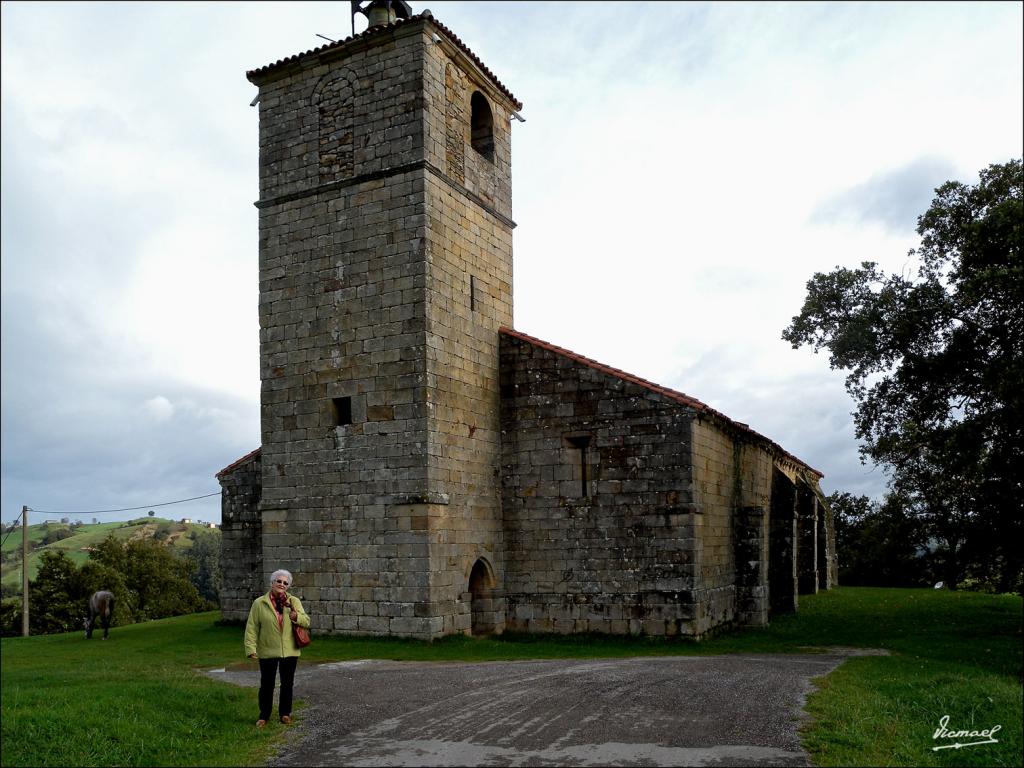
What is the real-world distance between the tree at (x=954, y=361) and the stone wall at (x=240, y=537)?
12.9 metres

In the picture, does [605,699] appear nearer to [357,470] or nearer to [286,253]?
[357,470]

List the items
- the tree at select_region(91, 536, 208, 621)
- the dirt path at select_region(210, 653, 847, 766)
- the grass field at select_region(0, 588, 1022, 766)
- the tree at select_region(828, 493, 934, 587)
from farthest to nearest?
the tree at select_region(91, 536, 208, 621) → the tree at select_region(828, 493, 934, 587) → the dirt path at select_region(210, 653, 847, 766) → the grass field at select_region(0, 588, 1022, 766)

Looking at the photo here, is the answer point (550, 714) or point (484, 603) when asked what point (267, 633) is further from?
point (484, 603)

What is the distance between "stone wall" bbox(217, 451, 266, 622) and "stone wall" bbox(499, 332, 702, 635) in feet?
20.7

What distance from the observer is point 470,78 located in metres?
Answer: 20.4

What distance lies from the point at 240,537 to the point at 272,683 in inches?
507

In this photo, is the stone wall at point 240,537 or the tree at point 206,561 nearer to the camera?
the stone wall at point 240,537

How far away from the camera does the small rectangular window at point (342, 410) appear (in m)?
18.5

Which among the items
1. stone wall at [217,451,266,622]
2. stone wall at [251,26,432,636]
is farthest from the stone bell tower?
stone wall at [217,451,266,622]

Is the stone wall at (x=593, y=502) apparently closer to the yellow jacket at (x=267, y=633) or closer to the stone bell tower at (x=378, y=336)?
the stone bell tower at (x=378, y=336)

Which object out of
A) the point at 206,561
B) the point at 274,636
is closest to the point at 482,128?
the point at 274,636

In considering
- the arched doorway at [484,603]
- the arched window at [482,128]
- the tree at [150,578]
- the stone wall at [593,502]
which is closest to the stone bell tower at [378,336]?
the arched doorway at [484,603]

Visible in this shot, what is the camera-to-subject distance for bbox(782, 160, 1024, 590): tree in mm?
15539

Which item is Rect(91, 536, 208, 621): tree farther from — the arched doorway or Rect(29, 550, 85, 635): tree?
the arched doorway
